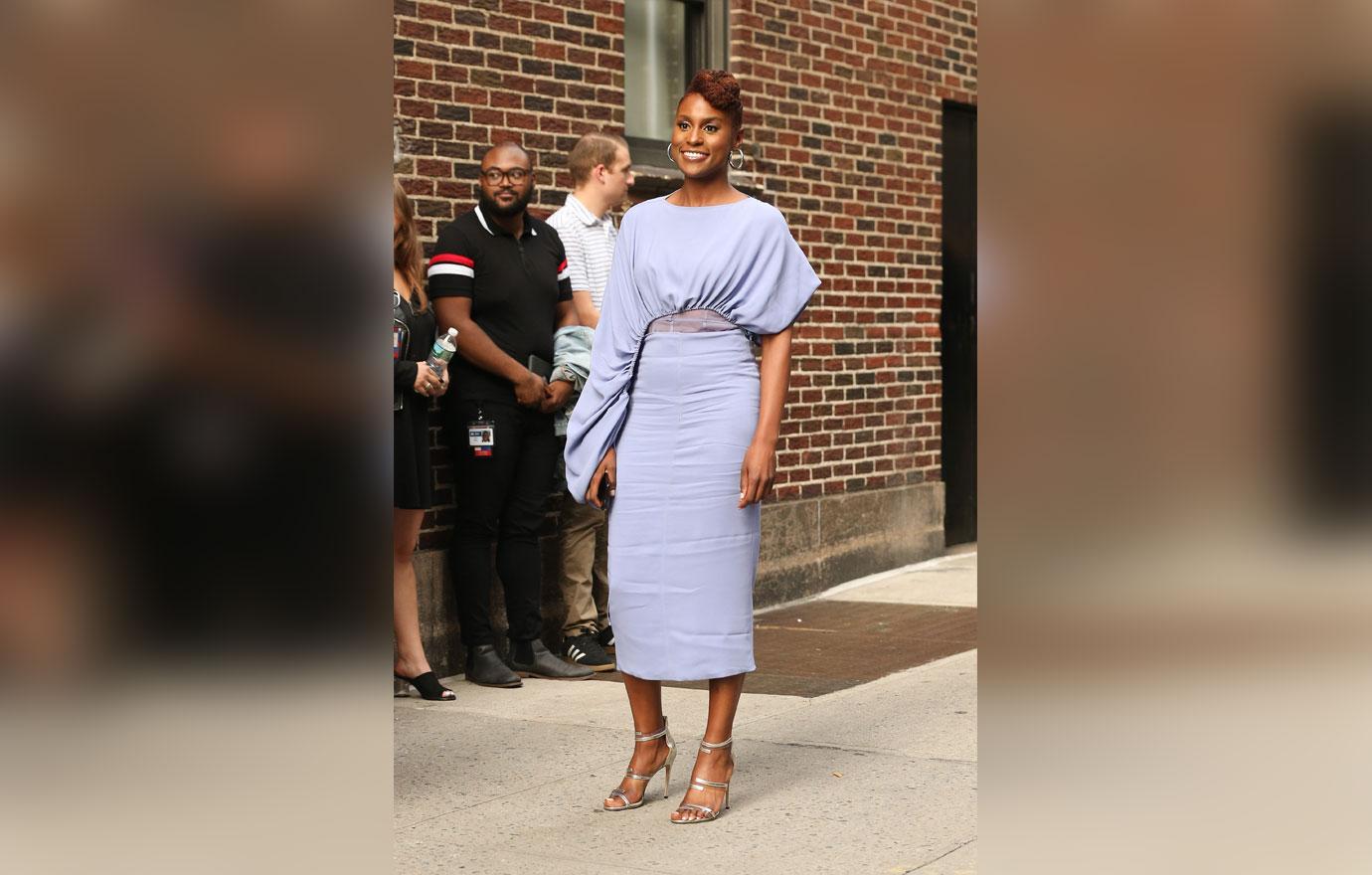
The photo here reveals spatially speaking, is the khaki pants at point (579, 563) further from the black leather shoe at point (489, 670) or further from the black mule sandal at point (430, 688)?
the black mule sandal at point (430, 688)

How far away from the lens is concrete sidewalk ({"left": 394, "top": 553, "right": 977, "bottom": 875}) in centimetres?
428

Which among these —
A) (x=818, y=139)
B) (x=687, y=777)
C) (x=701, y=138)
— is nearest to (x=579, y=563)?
(x=687, y=777)

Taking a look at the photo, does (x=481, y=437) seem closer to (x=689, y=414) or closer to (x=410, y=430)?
(x=410, y=430)

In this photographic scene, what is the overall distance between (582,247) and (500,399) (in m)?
0.87

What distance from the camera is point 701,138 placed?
468 centimetres

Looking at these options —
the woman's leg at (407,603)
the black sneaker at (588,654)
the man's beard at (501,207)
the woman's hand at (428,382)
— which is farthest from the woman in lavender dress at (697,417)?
the black sneaker at (588,654)

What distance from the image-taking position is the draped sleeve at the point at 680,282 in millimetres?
4656

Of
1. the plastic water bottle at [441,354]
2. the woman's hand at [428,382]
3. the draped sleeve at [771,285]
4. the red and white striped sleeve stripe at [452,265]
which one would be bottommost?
the woman's hand at [428,382]

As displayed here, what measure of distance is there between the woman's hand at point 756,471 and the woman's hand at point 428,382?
185 cm

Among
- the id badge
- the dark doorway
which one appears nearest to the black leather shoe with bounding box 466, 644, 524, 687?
the id badge
